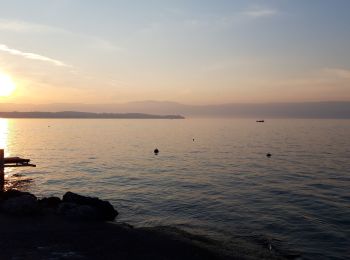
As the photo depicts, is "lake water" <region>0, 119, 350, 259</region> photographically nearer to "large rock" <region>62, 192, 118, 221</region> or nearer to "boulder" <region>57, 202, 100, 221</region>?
"large rock" <region>62, 192, 118, 221</region>

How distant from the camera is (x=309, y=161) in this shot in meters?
70.6

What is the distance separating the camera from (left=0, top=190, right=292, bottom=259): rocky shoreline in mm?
19406

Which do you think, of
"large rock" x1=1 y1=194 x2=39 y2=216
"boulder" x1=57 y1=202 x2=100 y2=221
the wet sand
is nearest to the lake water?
the wet sand

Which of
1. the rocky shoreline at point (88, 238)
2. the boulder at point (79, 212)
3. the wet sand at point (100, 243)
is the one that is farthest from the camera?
the boulder at point (79, 212)

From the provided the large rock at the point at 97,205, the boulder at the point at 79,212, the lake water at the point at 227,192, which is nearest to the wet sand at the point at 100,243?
the boulder at the point at 79,212

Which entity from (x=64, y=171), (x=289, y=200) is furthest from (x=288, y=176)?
(x=64, y=171)

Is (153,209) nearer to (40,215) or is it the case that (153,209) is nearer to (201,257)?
(40,215)

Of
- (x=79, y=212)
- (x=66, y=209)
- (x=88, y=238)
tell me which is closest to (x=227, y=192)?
(x=79, y=212)

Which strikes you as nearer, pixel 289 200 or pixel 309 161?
pixel 289 200

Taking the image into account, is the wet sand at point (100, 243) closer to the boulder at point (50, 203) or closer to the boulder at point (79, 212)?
the boulder at point (79, 212)

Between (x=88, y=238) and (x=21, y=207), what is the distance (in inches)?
295

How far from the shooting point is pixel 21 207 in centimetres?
2664

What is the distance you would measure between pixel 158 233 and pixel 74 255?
6.37 meters

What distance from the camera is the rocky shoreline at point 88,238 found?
19406 millimetres
